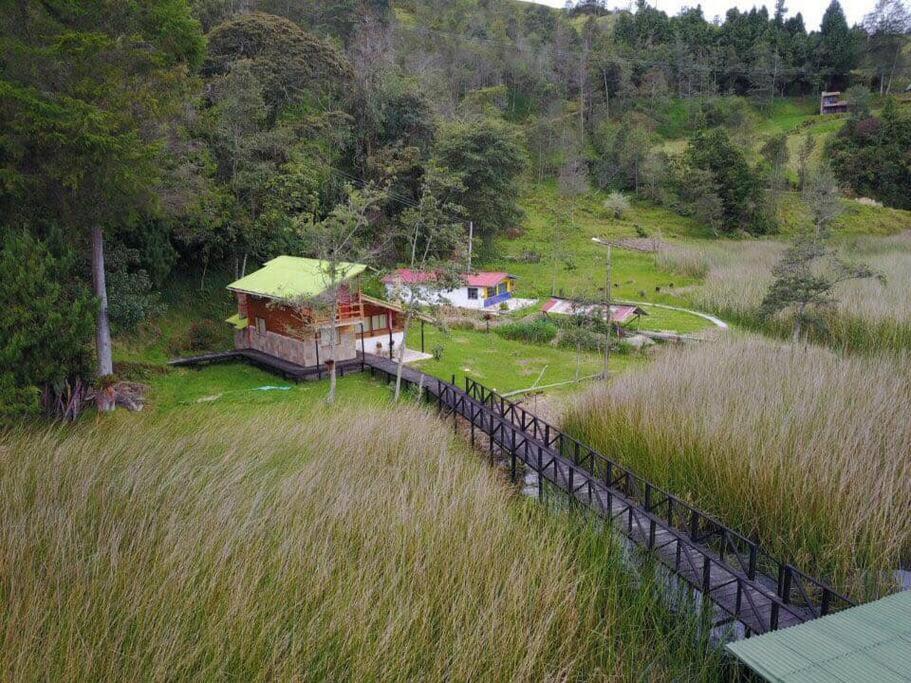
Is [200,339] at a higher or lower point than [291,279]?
lower

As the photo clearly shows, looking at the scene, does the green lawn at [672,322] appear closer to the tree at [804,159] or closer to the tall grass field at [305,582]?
the tall grass field at [305,582]

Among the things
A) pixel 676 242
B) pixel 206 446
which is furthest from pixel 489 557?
pixel 676 242

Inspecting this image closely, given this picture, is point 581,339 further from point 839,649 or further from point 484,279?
point 839,649

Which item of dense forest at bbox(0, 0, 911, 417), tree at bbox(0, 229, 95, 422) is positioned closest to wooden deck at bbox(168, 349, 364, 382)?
dense forest at bbox(0, 0, 911, 417)

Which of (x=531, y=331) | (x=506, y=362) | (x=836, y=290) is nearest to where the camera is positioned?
(x=506, y=362)

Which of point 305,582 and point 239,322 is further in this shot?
point 239,322

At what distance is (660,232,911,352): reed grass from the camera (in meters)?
20.5

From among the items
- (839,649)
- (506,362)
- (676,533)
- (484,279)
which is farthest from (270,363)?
(839,649)

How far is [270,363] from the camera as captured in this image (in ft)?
65.5

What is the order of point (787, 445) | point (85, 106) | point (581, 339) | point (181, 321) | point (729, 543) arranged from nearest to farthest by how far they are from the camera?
point (729, 543)
point (787, 445)
point (85, 106)
point (581, 339)
point (181, 321)

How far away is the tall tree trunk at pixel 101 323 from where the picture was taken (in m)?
15.1

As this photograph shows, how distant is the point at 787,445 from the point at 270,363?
1553cm

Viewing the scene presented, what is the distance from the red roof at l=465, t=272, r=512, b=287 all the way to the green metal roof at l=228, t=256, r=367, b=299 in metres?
9.89

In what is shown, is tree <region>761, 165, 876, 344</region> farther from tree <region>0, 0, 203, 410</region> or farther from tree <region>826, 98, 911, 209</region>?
tree <region>826, 98, 911, 209</region>
